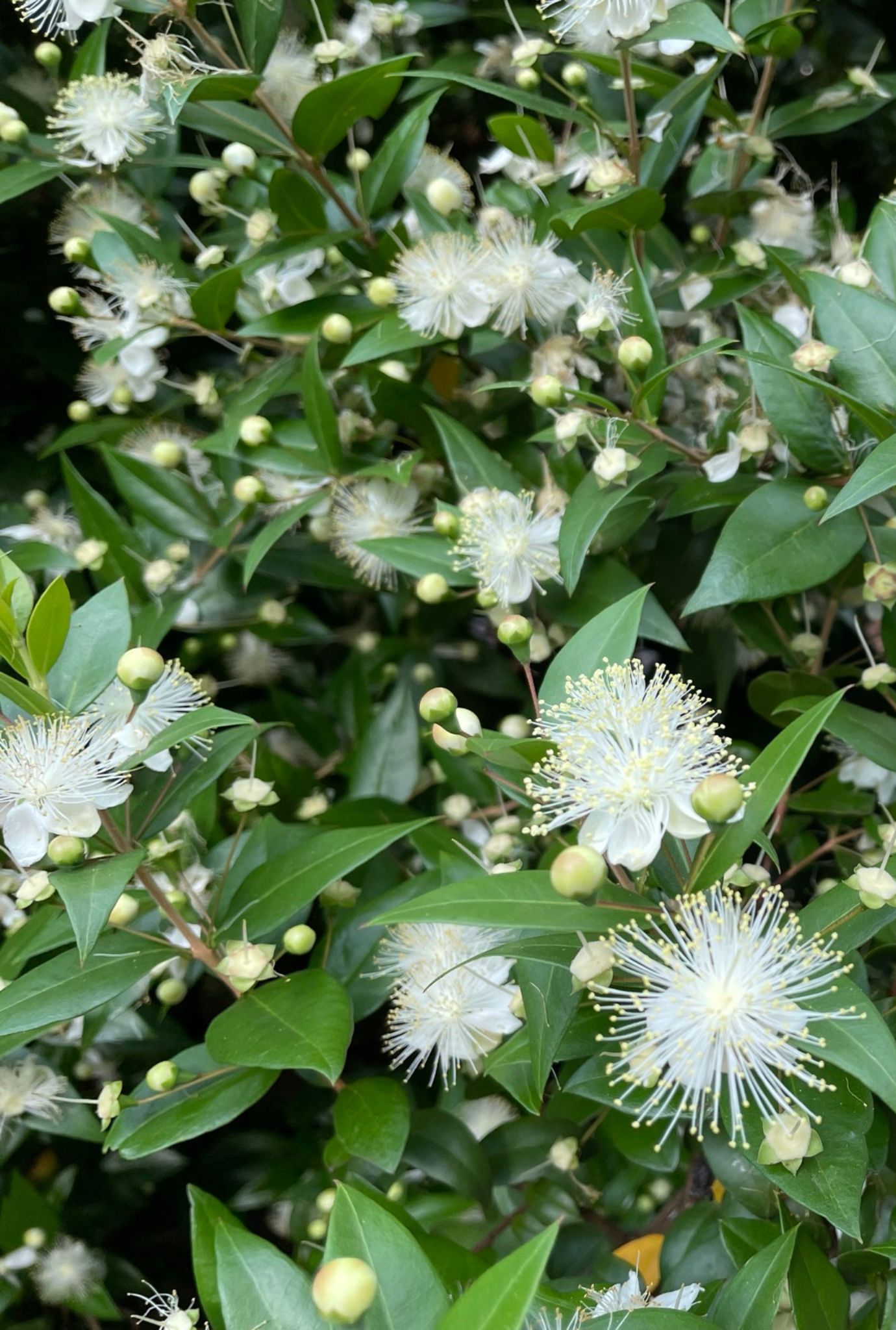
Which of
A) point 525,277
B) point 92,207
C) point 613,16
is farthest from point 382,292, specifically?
point 92,207

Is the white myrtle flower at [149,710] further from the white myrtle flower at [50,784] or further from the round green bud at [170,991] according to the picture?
the round green bud at [170,991]

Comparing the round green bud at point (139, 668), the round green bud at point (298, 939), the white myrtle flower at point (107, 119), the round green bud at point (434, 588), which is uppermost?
the white myrtle flower at point (107, 119)

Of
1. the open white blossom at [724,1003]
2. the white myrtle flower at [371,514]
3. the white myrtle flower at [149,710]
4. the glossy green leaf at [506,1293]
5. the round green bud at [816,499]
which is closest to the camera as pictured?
the glossy green leaf at [506,1293]

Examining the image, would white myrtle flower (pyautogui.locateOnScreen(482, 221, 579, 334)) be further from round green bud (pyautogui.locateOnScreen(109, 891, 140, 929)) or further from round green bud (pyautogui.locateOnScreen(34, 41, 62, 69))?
round green bud (pyautogui.locateOnScreen(109, 891, 140, 929))

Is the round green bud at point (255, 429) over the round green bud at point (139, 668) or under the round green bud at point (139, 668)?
under

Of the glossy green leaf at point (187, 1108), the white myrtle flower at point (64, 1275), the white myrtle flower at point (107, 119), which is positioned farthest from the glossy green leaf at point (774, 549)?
the white myrtle flower at point (64, 1275)

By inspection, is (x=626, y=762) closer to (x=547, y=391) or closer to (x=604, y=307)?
(x=547, y=391)

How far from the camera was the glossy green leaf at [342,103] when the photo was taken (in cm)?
122

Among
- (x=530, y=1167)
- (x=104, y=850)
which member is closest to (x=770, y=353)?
(x=104, y=850)

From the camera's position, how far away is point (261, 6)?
4.19 ft

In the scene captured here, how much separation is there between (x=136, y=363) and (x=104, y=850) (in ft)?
2.67

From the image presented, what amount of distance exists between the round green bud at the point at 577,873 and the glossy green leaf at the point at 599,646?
22 cm

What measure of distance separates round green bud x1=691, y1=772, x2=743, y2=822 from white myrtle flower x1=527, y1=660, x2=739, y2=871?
2.1 inches

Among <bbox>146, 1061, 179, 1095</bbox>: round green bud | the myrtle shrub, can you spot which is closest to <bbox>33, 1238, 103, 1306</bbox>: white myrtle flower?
the myrtle shrub
